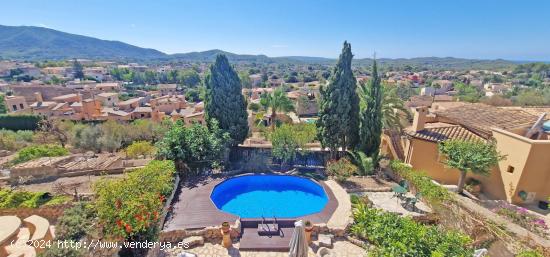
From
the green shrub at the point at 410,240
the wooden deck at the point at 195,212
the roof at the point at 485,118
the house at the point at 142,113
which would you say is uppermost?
the roof at the point at 485,118

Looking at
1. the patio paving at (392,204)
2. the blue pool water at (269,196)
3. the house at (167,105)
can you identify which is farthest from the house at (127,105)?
the patio paving at (392,204)

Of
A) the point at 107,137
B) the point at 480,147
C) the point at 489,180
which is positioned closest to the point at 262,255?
the point at 480,147

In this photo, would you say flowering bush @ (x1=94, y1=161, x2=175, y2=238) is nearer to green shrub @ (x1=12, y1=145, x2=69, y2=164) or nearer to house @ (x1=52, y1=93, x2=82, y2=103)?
green shrub @ (x1=12, y1=145, x2=69, y2=164)

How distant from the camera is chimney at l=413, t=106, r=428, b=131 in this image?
16.6 metres

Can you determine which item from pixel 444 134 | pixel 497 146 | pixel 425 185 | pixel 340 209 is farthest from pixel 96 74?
pixel 497 146

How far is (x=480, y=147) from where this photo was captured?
45.9 feet

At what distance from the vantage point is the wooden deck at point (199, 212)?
38.1 ft

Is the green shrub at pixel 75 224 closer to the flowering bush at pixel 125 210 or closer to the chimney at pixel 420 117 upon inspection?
the flowering bush at pixel 125 210

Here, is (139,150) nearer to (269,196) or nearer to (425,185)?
(269,196)

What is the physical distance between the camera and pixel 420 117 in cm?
1689

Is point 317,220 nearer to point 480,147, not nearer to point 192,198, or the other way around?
point 192,198

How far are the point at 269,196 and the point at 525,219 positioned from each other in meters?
12.9

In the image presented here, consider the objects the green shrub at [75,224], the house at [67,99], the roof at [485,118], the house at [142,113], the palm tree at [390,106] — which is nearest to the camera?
the green shrub at [75,224]

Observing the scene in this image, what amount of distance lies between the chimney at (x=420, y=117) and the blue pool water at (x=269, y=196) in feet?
26.5
